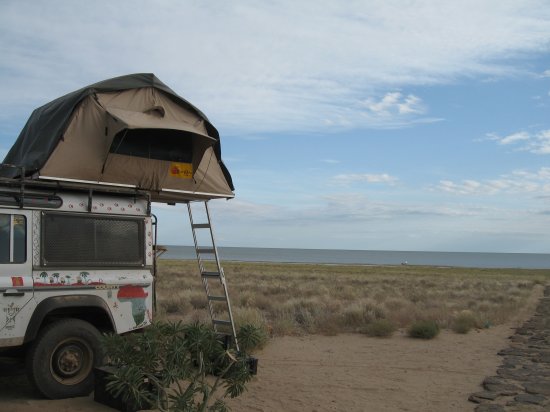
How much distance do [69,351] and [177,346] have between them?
223 cm

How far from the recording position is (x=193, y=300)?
18359 mm

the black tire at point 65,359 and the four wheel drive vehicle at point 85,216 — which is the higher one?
the four wheel drive vehicle at point 85,216

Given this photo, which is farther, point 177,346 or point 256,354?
point 256,354

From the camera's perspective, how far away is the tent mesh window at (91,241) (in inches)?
266

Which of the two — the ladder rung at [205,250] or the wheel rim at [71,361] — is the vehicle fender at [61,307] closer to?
the wheel rim at [71,361]

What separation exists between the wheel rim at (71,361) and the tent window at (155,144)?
8.08 feet

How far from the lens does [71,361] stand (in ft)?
22.2

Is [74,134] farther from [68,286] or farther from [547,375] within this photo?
[547,375]

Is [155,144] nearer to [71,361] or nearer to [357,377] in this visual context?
[71,361]

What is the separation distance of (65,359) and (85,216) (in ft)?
5.51

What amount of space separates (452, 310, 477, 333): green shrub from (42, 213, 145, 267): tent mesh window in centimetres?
1002

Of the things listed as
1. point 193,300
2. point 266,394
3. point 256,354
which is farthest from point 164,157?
point 193,300

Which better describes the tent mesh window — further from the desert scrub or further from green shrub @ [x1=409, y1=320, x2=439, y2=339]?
green shrub @ [x1=409, y1=320, x2=439, y2=339]

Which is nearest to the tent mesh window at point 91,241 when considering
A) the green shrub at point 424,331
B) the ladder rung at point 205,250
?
the ladder rung at point 205,250
